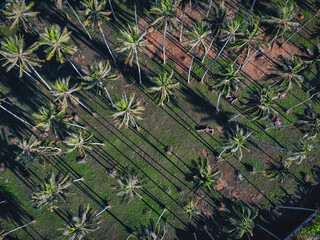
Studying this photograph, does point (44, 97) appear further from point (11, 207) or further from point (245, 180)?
point (245, 180)

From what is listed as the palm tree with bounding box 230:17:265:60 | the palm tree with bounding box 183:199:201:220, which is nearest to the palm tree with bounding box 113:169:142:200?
the palm tree with bounding box 183:199:201:220

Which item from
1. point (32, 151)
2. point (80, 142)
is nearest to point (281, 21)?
point (80, 142)

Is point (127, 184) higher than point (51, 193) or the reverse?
higher

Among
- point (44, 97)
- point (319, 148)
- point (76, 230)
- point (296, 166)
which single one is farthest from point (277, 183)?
point (44, 97)

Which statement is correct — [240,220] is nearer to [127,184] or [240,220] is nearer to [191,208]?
[191,208]

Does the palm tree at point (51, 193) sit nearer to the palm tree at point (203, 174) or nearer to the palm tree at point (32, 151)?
the palm tree at point (32, 151)

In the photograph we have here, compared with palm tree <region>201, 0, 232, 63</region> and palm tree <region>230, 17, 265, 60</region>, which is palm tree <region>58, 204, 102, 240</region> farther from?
palm tree <region>230, 17, 265, 60</region>
